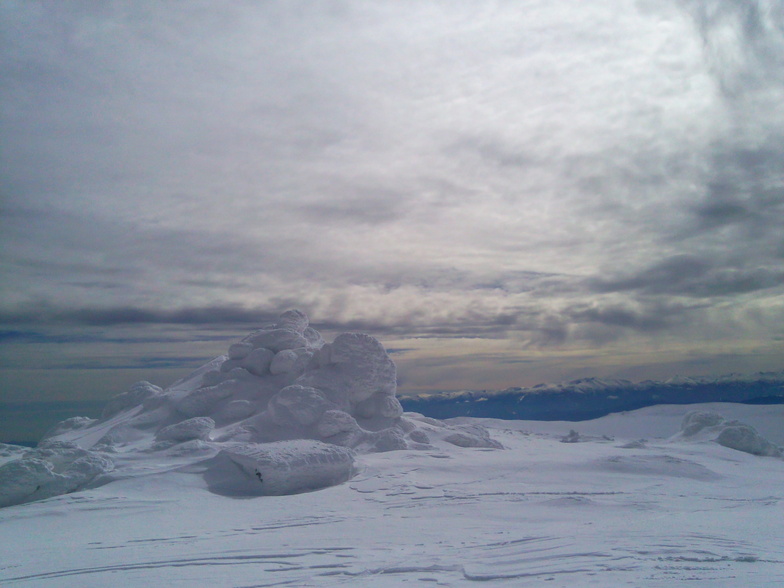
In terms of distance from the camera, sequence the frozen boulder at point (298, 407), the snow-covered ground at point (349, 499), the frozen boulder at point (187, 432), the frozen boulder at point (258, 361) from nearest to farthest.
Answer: the snow-covered ground at point (349, 499) < the frozen boulder at point (187, 432) < the frozen boulder at point (298, 407) < the frozen boulder at point (258, 361)

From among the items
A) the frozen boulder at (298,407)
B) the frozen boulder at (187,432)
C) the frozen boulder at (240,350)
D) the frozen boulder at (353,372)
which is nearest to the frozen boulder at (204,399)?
the frozen boulder at (240,350)

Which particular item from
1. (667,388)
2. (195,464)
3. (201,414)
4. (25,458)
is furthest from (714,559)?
(667,388)

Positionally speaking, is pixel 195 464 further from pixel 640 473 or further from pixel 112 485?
pixel 640 473

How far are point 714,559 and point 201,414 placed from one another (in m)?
18.1

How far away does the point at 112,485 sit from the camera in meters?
12.7

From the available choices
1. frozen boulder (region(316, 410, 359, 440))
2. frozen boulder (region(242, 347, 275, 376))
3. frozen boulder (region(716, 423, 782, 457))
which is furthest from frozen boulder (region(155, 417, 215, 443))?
frozen boulder (region(716, 423, 782, 457))

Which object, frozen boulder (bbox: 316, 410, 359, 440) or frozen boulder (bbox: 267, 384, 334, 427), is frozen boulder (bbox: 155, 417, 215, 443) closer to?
frozen boulder (bbox: 267, 384, 334, 427)

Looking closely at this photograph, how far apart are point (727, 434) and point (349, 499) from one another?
59.0 ft

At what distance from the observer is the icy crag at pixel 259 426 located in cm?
1309

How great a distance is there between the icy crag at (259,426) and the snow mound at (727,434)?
10098mm

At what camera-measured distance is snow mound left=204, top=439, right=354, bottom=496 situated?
12906 mm

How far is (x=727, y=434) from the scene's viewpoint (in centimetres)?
2209

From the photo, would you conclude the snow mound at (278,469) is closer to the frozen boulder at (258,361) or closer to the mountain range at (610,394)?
the frozen boulder at (258,361)

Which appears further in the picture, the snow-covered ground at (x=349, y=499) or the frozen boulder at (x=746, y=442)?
the frozen boulder at (x=746, y=442)
